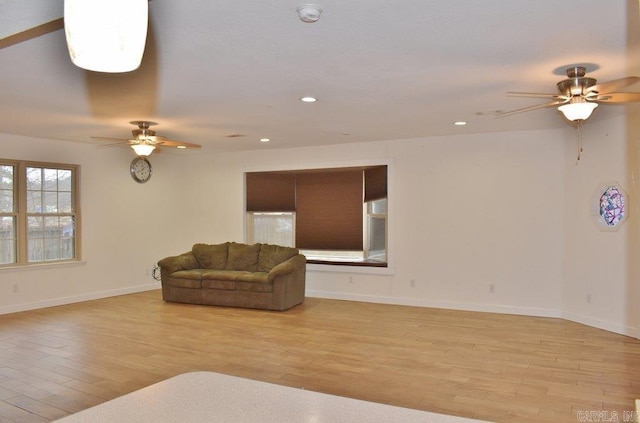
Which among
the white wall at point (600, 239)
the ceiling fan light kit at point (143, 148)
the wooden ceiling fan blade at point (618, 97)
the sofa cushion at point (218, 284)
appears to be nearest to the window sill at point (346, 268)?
the sofa cushion at point (218, 284)

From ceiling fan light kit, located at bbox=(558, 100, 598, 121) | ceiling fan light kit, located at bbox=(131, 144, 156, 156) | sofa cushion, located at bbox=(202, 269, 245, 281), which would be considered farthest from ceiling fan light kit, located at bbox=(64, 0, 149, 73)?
sofa cushion, located at bbox=(202, 269, 245, 281)

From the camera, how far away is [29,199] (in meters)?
7.05

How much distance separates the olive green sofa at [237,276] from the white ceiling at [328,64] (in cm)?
220

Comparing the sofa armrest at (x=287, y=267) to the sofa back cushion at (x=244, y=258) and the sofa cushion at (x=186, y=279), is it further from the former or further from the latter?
the sofa cushion at (x=186, y=279)

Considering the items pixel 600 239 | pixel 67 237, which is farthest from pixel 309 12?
pixel 67 237

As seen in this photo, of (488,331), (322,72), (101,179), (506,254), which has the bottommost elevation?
(488,331)

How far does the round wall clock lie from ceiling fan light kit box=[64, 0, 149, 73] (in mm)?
7928

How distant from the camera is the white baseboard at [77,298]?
677 centimetres

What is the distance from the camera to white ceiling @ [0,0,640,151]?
2693mm

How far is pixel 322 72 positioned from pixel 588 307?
458 cm

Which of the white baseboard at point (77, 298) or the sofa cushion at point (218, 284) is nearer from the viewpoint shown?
the white baseboard at point (77, 298)

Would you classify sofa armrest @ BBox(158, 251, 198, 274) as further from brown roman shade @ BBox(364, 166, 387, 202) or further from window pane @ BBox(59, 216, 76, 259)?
brown roman shade @ BBox(364, 166, 387, 202)

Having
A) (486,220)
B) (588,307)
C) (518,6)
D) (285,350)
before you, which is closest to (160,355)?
(285,350)

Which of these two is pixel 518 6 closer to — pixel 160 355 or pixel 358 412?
pixel 358 412
